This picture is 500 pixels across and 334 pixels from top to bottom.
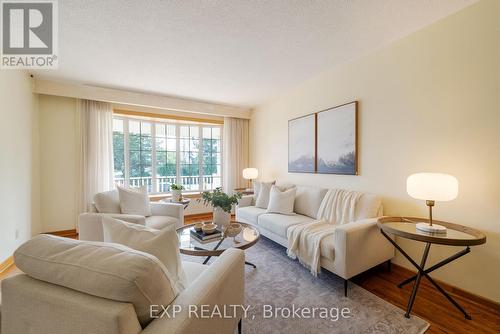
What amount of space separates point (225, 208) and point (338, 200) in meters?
1.43

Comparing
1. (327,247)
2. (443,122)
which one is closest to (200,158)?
(327,247)

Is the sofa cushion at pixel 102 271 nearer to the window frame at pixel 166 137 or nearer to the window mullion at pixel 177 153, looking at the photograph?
the window frame at pixel 166 137

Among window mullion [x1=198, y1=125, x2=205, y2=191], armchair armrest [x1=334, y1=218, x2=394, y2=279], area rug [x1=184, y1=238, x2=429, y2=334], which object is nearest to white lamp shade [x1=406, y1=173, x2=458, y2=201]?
armchair armrest [x1=334, y1=218, x2=394, y2=279]

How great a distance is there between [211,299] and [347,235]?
4.54 ft

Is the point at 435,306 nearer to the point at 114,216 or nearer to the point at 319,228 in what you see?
the point at 319,228

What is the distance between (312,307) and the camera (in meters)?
1.76

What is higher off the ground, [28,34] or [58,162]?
[28,34]

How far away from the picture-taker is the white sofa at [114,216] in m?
2.43

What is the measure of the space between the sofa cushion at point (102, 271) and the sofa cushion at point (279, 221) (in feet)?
6.37

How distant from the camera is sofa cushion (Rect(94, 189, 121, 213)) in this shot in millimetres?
2643

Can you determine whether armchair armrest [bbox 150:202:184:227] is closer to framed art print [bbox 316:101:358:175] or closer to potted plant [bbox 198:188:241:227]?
potted plant [bbox 198:188:241:227]

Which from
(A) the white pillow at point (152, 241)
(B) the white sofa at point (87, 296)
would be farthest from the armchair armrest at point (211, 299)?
(A) the white pillow at point (152, 241)

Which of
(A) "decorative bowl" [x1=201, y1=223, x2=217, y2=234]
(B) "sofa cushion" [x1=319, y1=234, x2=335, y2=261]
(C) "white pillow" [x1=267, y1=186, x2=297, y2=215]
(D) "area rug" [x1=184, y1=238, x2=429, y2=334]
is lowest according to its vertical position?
(D) "area rug" [x1=184, y1=238, x2=429, y2=334]

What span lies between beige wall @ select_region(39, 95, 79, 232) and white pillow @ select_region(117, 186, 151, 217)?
4.57 feet
